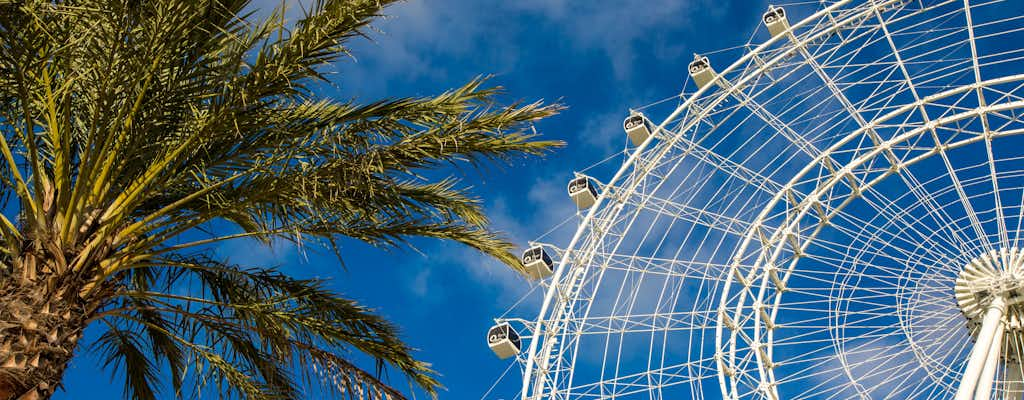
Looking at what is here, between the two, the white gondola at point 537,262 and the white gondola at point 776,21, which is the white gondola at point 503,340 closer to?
the white gondola at point 537,262

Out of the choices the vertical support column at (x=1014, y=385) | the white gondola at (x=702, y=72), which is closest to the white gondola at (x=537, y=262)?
the white gondola at (x=702, y=72)

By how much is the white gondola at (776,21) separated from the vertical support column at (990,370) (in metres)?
6.78

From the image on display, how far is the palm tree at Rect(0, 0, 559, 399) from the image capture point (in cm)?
804

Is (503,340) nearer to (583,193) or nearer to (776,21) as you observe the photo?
(583,193)

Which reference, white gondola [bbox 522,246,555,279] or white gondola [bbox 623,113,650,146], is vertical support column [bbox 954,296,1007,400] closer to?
white gondola [bbox 623,113,650,146]

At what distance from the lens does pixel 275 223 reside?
9312 millimetres

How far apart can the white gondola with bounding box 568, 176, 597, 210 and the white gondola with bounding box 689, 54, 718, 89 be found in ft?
9.64

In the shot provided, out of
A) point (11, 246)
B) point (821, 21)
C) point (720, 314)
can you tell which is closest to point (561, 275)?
point (720, 314)

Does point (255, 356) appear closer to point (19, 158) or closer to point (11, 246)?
point (11, 246)

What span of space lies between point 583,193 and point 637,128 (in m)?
1.68

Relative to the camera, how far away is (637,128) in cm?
2184

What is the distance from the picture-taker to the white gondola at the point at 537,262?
21188 millimetres

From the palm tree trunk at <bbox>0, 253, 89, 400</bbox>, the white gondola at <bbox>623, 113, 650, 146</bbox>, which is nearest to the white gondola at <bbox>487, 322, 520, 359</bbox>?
the white gondola at <bbox>623, 113, 650, 146</bbox>

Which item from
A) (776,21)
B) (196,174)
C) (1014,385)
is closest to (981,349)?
(1014,385)
